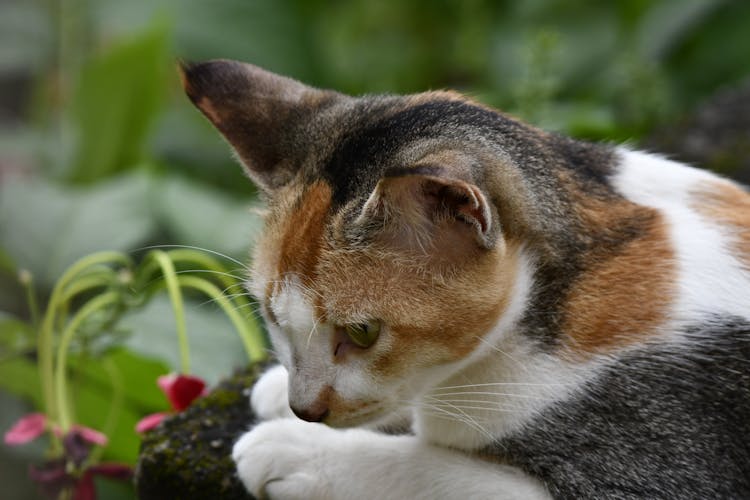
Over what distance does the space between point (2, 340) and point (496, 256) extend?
5.04 ft

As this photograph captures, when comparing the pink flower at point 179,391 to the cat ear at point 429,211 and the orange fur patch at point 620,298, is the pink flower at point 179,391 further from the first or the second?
the orange fur patch at point 620,298

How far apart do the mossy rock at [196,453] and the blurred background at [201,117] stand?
0.31 m

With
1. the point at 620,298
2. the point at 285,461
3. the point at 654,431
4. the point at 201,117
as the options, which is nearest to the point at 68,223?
the point at 201,117

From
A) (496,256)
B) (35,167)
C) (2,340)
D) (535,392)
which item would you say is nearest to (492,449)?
(535,392)

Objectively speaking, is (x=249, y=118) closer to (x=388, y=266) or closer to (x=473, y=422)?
(x=388, y=266)

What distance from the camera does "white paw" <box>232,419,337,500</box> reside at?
2.06 m

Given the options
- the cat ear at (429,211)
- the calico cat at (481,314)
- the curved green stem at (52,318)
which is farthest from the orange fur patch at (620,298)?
the curved green stem at (52,318)

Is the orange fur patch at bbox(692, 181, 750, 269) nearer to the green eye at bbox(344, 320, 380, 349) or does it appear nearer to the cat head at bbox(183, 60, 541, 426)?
the cat head at bbox(183, 60, 541, 426)

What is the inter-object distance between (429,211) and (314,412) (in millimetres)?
449

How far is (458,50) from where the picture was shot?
584 cm

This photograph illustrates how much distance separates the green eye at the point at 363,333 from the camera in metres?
1.92

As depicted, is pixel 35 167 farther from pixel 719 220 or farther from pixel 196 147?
pixel 719 220

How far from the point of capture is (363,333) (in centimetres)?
193

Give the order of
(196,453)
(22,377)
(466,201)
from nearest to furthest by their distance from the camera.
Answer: (466,201) → (196,453) → (22,377)
